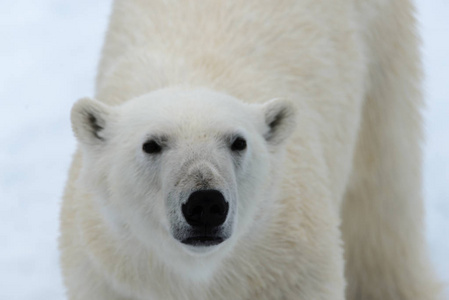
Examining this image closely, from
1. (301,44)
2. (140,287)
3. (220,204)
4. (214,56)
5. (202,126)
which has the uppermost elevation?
(301,44)

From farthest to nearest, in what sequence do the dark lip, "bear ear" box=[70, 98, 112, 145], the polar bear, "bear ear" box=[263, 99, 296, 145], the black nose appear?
"bear ear" box=[263, 99, 296, 145] < "bear ear" box=[70, 98, 112, 145] < the polar bear < the dark lip < the black nose

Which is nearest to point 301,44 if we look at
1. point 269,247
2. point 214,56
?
point 214,56

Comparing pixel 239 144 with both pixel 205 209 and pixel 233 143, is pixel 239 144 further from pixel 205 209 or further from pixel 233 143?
pixel 205 209

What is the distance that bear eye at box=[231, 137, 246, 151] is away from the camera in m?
2.97

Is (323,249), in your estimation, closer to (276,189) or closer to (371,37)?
(276,189)

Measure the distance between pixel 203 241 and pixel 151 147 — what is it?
0.38m

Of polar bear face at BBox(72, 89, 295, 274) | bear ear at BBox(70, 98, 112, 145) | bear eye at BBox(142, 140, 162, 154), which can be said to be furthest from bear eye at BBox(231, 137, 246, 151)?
bear ear at BBox(70, 98, 112, 145)

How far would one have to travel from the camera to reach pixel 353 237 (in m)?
5.13

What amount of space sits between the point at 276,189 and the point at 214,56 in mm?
678

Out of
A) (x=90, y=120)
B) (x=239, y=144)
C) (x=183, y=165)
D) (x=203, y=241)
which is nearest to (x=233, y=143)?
(x=239, y=144)

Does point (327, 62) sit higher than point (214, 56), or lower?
higher

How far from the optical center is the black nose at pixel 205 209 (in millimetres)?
2709

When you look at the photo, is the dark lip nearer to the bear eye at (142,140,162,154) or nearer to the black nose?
the black nose

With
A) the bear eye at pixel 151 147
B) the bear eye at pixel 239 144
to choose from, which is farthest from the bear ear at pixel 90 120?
the bear eye at pixel 239 144
